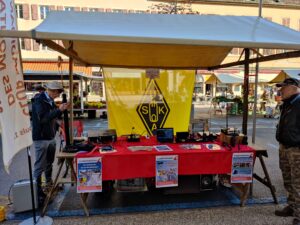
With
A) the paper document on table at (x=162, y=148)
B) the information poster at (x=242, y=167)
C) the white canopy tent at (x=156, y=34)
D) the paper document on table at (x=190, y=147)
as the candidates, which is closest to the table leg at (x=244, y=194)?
the information poster at (x=242, y=167)

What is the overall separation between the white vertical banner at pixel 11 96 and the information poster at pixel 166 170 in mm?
1654

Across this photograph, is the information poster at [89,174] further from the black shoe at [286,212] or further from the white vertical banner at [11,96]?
the black shoe at [286,212]

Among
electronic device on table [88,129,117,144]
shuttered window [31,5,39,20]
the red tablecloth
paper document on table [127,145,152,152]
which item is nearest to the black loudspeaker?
the red tablecloth

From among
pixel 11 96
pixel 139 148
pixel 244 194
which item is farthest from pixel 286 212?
pixel 11 96

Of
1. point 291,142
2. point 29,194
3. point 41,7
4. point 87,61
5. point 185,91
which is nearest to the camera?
point 291,142

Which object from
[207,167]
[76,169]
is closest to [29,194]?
[76,169]

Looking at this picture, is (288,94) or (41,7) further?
(41,7)

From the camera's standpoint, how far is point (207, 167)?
3.49 metres

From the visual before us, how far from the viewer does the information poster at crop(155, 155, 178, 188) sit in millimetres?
3406

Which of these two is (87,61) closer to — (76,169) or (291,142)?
(76,169)

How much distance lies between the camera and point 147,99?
6195 mm

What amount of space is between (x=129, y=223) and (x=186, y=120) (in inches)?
143

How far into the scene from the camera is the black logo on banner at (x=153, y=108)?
6.19 meters

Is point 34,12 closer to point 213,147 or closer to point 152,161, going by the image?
point 152,161
